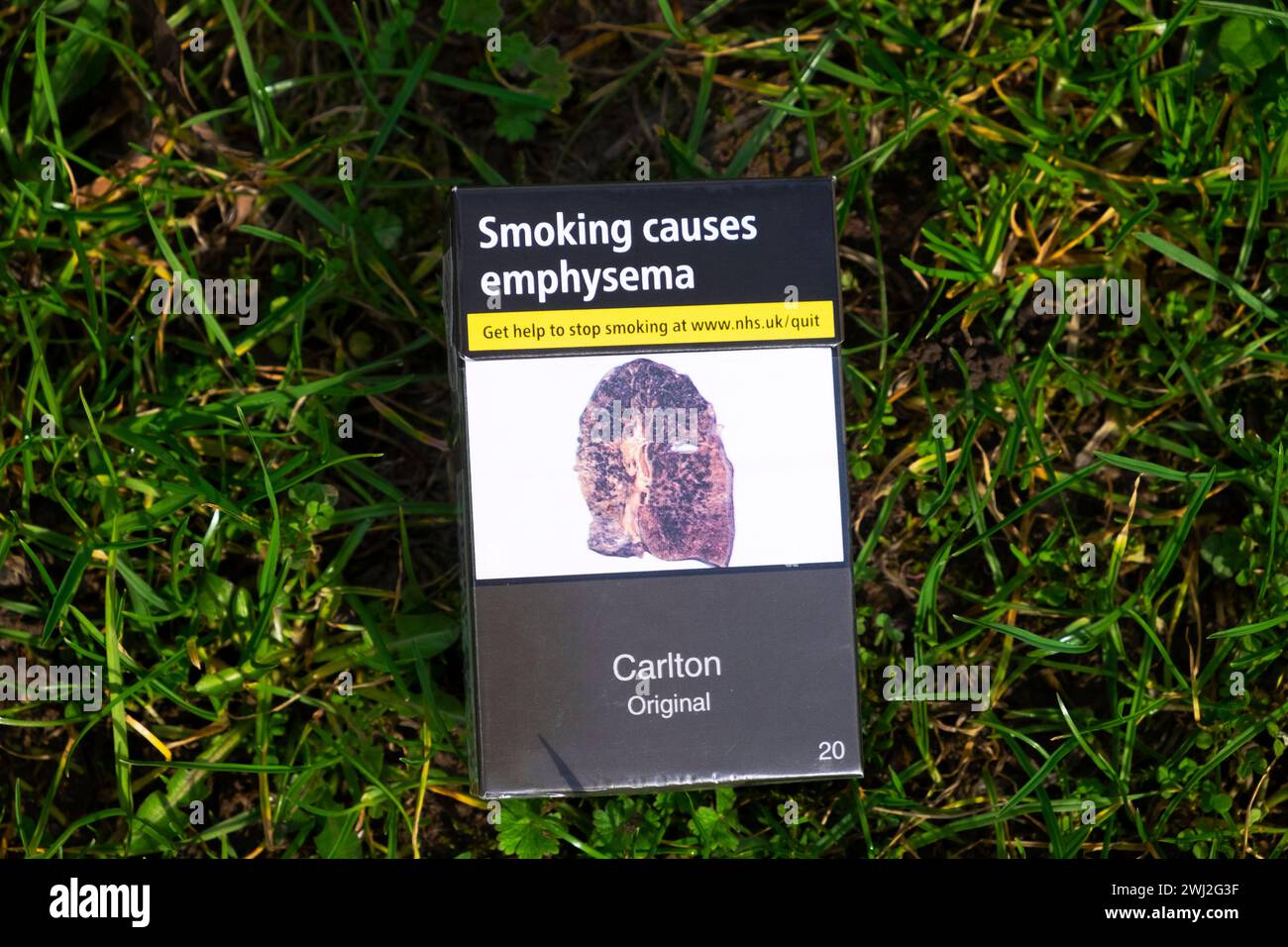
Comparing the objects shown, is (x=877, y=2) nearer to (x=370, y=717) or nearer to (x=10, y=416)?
(x=370, y=717)

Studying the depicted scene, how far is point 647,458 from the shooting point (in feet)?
7.93

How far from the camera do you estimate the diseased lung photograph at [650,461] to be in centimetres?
240

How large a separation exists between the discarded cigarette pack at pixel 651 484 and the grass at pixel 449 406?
0.25 m

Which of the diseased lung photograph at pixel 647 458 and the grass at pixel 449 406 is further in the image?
the grass at pixel 449 406

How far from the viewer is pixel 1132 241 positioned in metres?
2.78

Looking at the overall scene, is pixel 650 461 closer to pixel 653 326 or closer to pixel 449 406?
pixel 653 326

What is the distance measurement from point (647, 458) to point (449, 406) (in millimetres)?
577

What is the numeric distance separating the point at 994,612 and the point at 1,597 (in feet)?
7.68

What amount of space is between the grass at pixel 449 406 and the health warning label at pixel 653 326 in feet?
1.17

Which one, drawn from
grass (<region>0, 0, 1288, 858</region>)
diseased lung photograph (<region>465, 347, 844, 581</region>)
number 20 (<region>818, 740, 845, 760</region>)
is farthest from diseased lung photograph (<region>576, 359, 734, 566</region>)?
number 20 (<region>818, 740, 845, 760</region>)

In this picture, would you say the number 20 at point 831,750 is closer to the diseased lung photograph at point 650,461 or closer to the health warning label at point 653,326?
the diseased lung photograph at point 650,461

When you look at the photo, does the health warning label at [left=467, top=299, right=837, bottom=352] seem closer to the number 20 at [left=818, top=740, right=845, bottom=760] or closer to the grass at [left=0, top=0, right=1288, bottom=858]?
the grass at [left=0, top=0, right=1288, bottom=858]

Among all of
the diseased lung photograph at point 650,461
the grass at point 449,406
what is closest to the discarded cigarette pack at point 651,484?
the diseased lung photograph at point 650,461

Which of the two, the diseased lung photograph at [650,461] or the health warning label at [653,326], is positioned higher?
the health warning label at [653,326]
